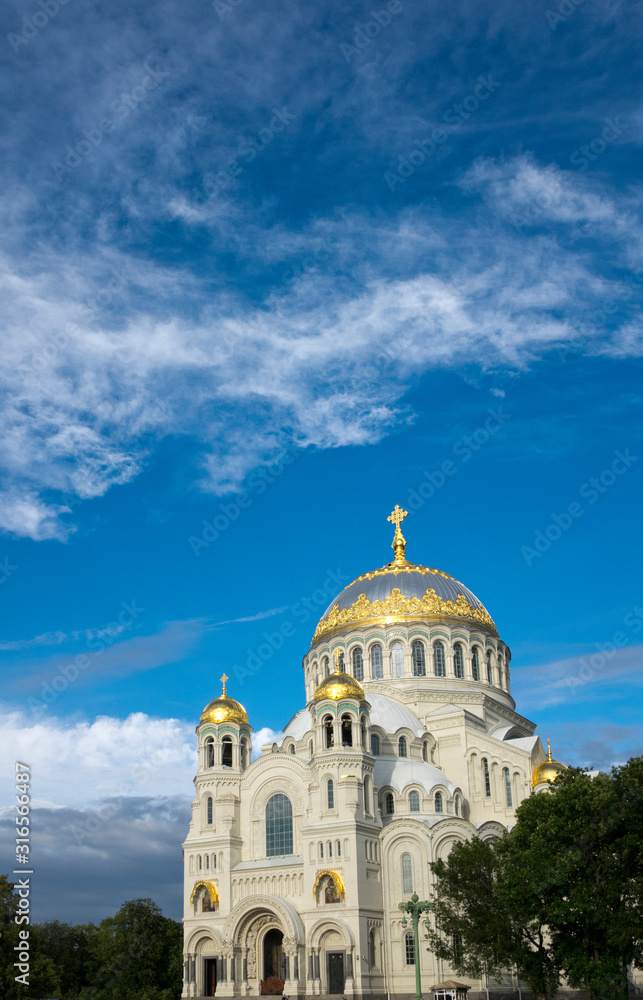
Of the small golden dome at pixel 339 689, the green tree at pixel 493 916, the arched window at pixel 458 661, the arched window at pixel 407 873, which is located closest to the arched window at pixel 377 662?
the arched window at pixel 458 661

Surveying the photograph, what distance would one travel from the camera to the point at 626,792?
27984mm

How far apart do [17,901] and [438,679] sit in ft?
72.6

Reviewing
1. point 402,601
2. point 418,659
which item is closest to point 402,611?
point 402,601

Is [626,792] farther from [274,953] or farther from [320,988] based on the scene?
[274,953]

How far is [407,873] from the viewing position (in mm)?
38875

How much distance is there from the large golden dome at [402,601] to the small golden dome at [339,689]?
356 inches

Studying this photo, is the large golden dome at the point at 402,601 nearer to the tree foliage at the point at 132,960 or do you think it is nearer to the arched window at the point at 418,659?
the arched window at the point at 418,659

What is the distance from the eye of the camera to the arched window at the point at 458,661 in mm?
50375

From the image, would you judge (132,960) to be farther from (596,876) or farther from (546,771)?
(596,876)

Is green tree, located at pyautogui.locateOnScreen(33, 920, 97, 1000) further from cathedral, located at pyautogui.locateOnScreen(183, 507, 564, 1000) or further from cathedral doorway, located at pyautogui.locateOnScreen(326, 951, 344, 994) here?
cathedral doorway, located at pyautogui.locateOnScreen(326, 951, 344, 994)

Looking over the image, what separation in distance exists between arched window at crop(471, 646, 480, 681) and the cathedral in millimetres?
88

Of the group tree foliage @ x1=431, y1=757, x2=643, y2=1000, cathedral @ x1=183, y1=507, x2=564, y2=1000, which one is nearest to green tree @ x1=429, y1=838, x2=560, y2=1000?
tree foliage @ x1=431, y1=757, x2=643, y2=1000

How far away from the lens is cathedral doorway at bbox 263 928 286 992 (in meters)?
39.1

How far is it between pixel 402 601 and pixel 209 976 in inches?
804
